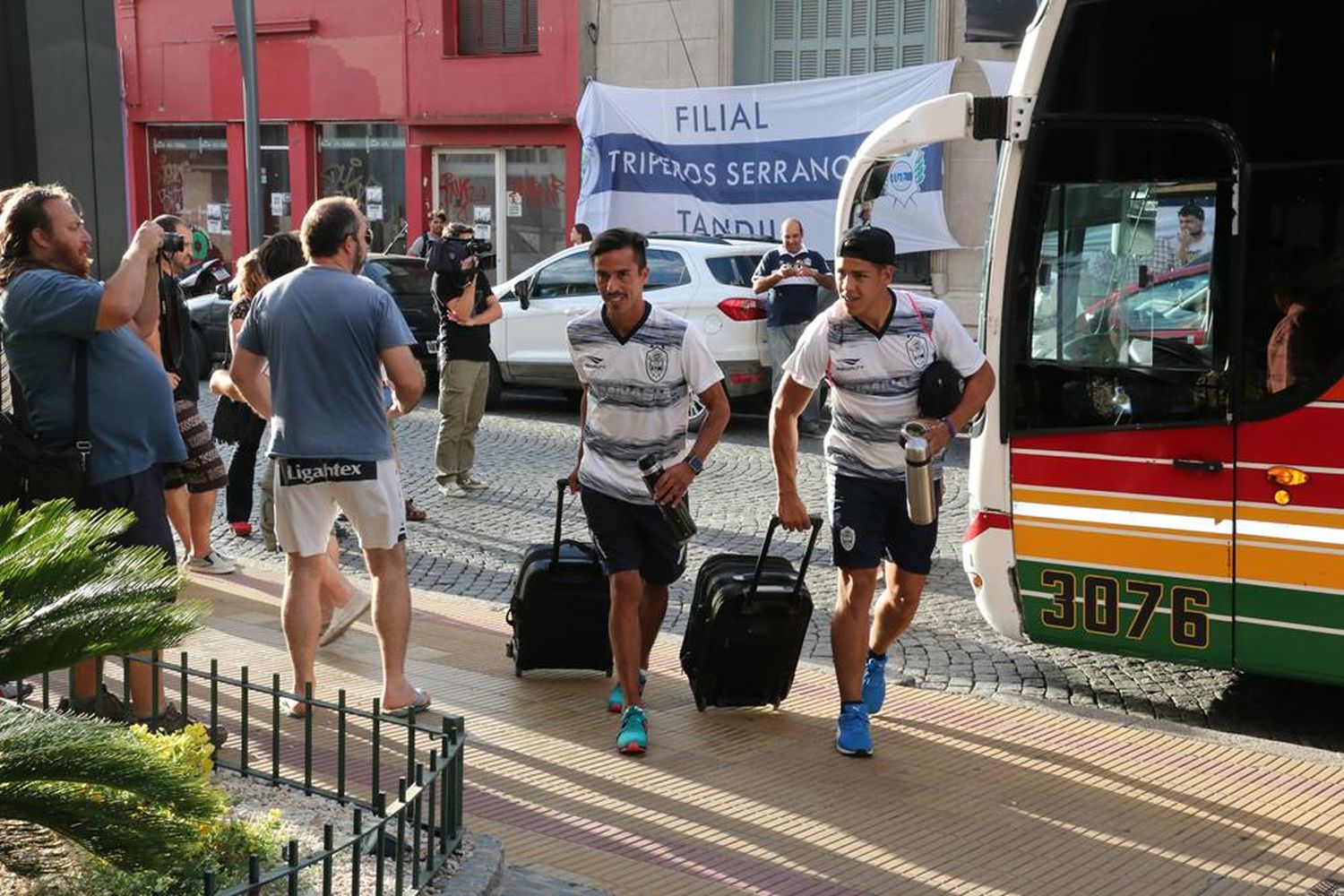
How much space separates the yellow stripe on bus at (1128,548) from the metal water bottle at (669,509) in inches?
62.4

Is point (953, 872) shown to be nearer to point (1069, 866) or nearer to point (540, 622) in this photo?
point (1069, 866)

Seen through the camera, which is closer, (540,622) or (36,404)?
(36,404)

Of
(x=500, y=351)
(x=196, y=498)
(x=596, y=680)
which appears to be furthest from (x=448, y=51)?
(x=596, y=680)

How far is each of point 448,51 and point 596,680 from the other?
1959 centimetres

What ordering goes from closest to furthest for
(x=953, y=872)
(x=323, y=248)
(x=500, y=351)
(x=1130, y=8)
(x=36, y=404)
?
1. (x=953, y=872)
2. (x=36, y=404)
3. (x=323, y=248)
4. (x=1130, y=8)
5. (x=500, y=351)

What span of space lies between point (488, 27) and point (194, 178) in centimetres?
672

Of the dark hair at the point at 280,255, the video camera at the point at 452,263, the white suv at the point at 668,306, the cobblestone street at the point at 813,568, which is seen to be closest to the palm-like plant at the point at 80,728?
the dark hair at the point at 280,255

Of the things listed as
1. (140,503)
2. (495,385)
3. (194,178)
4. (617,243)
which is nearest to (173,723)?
(140,503)

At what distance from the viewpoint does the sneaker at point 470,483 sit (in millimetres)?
12195

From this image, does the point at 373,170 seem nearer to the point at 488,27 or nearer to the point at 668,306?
the point at 488,27

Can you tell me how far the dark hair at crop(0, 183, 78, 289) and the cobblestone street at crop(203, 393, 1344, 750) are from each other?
3.83m

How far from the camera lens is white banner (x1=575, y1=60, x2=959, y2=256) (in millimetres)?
20172

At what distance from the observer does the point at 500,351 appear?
17.0 m

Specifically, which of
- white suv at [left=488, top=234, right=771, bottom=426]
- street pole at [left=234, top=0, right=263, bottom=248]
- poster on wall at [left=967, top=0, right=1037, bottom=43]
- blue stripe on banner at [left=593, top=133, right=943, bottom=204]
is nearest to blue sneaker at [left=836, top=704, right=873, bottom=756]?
white suv at [left=488, top=234, right=771, bottom=426]
